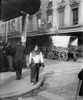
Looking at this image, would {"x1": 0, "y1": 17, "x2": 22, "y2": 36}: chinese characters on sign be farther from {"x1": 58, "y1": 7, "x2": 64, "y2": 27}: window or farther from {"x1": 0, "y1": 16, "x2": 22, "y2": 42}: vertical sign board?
{"x1": 58, "y1": 7, "x2": 64, "y2": 27}: window

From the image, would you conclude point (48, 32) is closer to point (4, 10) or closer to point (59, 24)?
point (59, 24)

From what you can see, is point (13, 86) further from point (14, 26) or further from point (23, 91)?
point (14, 26)

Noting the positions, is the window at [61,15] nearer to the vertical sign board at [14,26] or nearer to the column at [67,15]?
the column at [67,15]

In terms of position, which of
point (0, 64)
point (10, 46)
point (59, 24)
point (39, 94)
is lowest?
point (39, 94)

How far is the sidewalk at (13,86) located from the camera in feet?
4.42

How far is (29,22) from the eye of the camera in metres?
1.05

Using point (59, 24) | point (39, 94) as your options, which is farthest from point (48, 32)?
point (39, 94)

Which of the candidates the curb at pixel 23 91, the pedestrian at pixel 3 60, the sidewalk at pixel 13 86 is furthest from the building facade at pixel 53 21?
the curb at pixel 23 91

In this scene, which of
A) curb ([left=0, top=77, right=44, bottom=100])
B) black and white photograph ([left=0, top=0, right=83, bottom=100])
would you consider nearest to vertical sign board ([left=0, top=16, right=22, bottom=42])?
black and white photograph ([left=0, top=0, right=83, bottom=100])

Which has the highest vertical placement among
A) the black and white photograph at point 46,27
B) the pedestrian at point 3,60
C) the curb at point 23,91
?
the black and white photograph at point 46,27

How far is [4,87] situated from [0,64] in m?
0.22

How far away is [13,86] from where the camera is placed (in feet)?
5.49

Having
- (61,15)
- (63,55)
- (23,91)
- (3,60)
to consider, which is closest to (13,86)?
(23,91)

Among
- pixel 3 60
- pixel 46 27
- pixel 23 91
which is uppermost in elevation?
pixel 46 27
